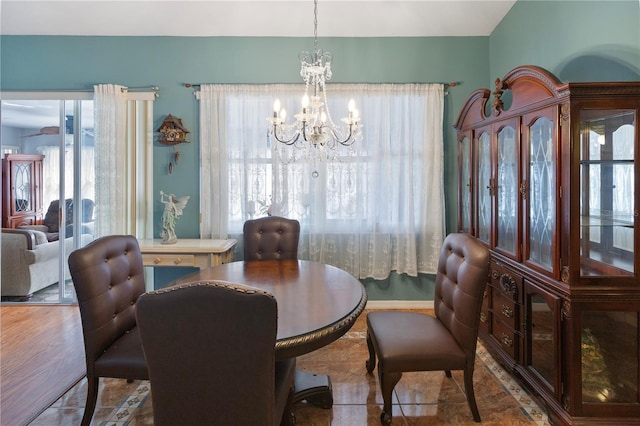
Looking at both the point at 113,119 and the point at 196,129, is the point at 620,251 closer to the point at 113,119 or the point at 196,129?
the point at 196,129

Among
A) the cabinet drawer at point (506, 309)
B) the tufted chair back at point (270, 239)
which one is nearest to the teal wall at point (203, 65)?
the tufted chair back at point (270, 239)

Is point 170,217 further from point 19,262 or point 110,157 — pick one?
point 19,262

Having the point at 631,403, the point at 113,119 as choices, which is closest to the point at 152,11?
the point at 113,119

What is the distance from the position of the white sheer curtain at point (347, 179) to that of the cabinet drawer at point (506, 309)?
1.03 metres

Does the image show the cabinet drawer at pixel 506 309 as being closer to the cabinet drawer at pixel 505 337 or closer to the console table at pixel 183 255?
the cabinet drawer at pixel 505 337

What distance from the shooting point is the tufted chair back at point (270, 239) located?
2.75 m

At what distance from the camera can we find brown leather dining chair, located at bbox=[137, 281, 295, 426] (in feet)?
3.32

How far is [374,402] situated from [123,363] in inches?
54.6

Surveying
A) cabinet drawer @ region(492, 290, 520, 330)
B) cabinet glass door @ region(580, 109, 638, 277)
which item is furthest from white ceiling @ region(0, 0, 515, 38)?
cabinet drawer @ region(492, 290, 520, 330)

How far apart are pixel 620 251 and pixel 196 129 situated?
3423mm

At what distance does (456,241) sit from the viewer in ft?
6.46

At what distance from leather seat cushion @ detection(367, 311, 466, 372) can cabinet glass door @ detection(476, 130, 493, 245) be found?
38.1 inches

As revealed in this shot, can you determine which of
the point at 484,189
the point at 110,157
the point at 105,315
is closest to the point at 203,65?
the point at 110,157

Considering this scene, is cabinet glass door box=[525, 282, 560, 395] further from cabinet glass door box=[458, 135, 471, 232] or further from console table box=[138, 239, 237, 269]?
console table box=[138, 239, 237, 269]
